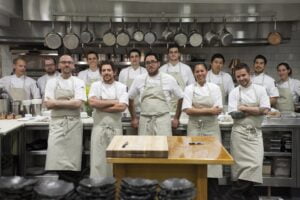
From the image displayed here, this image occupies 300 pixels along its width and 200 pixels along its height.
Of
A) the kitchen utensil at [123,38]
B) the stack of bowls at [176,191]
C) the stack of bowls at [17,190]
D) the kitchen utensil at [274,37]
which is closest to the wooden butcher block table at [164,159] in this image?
the stack of bowls at [176,191]

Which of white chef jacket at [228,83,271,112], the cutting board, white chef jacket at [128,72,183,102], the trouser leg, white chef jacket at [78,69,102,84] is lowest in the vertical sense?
the trouser leg

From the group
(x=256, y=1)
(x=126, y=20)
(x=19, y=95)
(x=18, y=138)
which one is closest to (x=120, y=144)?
→ (x=18, y=138)

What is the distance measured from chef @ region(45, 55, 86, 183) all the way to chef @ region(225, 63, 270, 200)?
1.67m

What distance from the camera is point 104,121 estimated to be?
4016 mm

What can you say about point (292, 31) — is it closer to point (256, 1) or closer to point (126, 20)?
point (256, 1)

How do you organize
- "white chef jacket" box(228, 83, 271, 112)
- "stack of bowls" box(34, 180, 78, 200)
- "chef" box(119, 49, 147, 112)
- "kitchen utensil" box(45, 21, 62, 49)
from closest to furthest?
"stack of bowls" box(34, 180, 78, 200) < "white chef jacket" box(228, 83, 271, 112) < "chef" box(119, 49, 147, 112) < "kitchen utensil" box(45, 21, 62, 49)

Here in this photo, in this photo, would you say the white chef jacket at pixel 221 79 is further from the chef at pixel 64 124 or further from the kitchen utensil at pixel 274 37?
the chef at pixel 64 124

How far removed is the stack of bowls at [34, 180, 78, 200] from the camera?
1.97 m

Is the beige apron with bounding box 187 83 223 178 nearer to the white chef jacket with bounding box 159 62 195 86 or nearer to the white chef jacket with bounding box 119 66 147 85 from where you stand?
the white chef jacket with bounding box 159 62 195 86

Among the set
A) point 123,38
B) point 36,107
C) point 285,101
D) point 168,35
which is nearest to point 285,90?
point 285,101

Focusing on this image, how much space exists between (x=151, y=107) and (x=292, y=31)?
399 cm

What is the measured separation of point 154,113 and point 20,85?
2330 mm

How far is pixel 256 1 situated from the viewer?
242 inches

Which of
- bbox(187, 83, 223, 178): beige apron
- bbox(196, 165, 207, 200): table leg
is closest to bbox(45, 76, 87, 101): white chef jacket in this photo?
bbox(187, 83, 223, 178): beige apron
